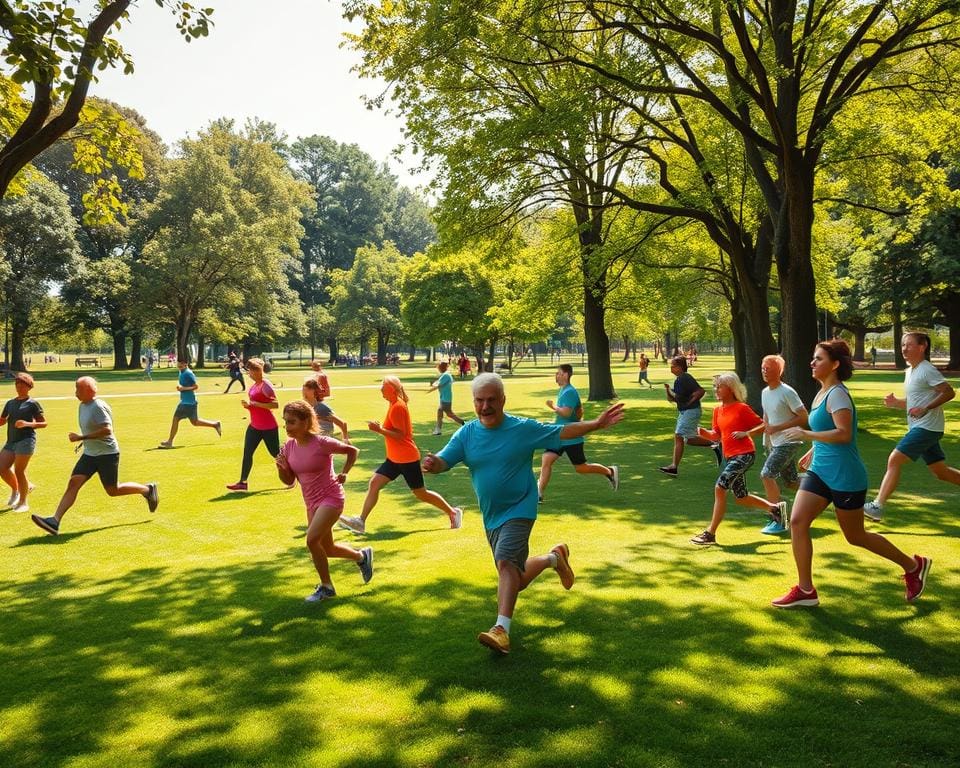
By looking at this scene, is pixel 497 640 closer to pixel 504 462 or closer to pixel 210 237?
pixel 504 462

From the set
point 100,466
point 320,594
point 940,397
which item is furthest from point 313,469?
point 940,397

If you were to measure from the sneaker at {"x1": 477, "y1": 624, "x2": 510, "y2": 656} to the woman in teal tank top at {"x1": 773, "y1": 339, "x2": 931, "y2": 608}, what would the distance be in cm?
231

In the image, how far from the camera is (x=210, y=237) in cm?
5353

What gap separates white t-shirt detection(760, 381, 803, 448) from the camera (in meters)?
7.68

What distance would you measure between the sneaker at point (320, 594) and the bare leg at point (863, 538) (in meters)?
4.03

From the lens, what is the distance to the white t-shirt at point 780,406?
7680 millimetres

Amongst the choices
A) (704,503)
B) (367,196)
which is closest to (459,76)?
(704,503)

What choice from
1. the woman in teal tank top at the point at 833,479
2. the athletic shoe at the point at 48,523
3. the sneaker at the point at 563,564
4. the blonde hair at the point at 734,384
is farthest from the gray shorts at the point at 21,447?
the woman in teal tank top at the point at 833,479

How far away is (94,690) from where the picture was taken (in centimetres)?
439

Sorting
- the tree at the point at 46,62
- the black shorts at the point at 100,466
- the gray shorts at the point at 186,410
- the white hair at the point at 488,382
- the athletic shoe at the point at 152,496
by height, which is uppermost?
the tree at the point at 46,62

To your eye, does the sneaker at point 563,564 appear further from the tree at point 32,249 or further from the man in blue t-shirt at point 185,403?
the tree at point 32,249

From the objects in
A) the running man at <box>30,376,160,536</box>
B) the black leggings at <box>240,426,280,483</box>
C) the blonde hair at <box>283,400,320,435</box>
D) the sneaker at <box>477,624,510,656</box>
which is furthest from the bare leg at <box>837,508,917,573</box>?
the black leggings at <box>240,426,280,483</box>

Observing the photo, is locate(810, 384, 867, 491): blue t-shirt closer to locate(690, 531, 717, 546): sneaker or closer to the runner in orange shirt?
locate(690, 531, 717, 546): sneaker

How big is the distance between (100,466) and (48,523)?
836 mm
